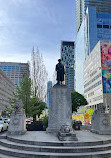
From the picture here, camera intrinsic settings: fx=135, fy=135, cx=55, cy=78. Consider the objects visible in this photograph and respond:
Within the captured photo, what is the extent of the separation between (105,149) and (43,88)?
57.1 feet

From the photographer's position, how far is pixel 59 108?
12633 mm

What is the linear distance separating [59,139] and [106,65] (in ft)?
198

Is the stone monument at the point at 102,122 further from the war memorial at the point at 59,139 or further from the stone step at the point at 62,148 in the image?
the stone step at the point at 62,148

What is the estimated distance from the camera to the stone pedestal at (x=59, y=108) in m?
12.3

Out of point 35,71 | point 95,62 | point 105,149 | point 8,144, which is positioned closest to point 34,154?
point 8,144

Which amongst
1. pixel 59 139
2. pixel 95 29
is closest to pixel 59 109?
pixel 59 139

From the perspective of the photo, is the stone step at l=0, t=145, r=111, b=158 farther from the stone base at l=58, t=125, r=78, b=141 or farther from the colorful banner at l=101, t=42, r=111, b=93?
the colorful banner at l=101, t=42, r=111, b=93

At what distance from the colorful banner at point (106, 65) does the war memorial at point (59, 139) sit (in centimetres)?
5276

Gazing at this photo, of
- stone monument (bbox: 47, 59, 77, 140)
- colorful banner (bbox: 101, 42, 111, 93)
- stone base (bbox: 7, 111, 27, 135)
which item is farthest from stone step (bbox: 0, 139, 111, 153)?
colorful banner (bbox: 101, 42, 111, 93)

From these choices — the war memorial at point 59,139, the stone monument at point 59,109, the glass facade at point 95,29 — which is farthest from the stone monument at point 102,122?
the glass facade at point 95,29

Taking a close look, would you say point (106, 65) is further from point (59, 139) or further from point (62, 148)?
point (62, 148)

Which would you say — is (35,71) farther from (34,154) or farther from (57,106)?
(34,154)

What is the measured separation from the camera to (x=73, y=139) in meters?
8.83

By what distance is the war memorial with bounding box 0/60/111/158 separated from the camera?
7.34 m
